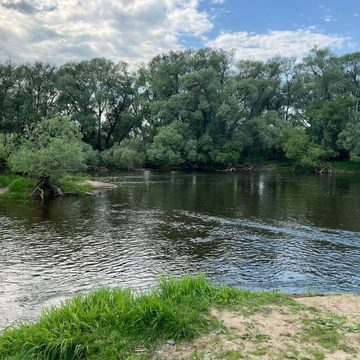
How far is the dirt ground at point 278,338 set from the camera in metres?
7.31

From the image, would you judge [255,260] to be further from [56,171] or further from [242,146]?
[242,146]

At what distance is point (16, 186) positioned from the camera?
36.8 metres

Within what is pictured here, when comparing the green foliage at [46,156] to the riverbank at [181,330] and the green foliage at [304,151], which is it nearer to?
the riverbank at [181,330]

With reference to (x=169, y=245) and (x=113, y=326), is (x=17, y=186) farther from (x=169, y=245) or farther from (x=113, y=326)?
(x=113, y=326)

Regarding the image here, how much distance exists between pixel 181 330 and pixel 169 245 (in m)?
12.6

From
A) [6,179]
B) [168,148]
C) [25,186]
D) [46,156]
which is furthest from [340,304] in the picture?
[168,148]

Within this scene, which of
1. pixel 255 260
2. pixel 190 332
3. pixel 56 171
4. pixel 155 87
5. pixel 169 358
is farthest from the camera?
pixel 155 87

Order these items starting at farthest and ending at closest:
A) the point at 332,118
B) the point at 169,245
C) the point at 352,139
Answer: the point at 332,118
the point at 352,139
the point at 169,245

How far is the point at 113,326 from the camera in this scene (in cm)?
826

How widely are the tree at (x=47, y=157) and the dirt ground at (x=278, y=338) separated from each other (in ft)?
94.0

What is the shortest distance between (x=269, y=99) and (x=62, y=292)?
81.0m

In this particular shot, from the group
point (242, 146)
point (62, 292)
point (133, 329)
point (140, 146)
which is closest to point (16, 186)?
point (62, 292)

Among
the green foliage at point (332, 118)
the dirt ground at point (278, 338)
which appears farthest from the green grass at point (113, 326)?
the green foliage at point (332, 118)

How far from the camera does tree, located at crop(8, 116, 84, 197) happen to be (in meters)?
34.7
